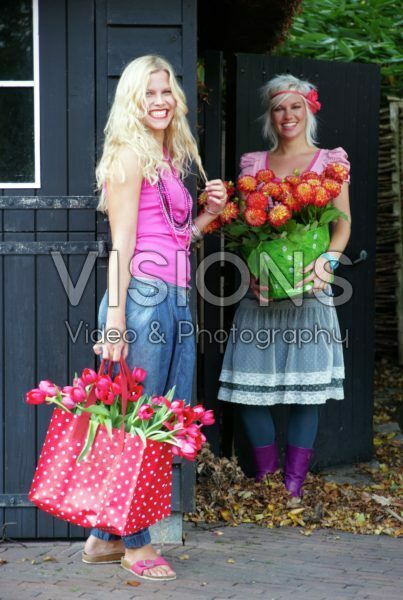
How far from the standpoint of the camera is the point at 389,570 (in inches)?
159

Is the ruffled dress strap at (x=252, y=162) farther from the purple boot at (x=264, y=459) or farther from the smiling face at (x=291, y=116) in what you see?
the purple boot at (x=264, y=459)

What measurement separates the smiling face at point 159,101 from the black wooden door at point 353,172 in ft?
4.88

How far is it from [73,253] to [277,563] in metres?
1.63

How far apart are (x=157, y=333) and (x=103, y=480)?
0.63 meters

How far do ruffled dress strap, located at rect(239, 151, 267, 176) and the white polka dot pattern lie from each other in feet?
6.23

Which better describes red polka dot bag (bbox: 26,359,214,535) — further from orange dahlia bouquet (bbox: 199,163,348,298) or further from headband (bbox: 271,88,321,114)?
headband (bbox: 271,88,321,114)

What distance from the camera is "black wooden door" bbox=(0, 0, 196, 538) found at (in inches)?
162

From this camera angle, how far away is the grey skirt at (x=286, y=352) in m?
4.91

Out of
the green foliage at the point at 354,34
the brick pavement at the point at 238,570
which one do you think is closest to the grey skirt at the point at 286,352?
the brick pavement at the point at 238,570

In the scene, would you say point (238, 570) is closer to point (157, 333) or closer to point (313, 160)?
point (157, 333)

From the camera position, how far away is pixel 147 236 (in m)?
3.80

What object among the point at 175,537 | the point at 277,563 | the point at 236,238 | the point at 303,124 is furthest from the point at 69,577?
the point at 303,124

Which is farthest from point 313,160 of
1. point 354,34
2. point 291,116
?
point 354,34

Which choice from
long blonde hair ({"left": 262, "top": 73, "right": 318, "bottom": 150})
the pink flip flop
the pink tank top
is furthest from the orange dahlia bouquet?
the pink flip flop
